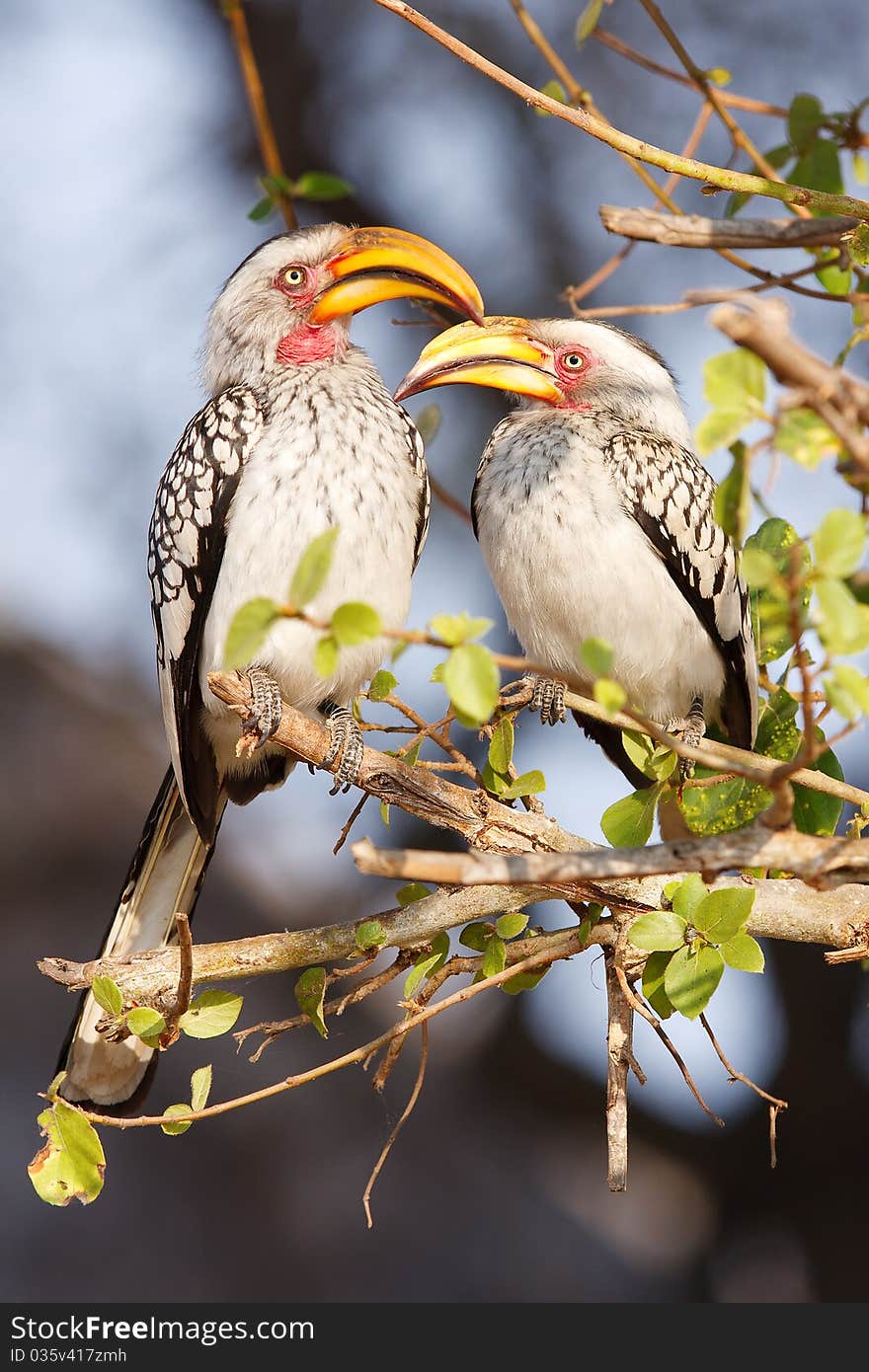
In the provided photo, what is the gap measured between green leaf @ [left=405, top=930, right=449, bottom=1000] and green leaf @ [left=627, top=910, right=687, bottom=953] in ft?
1.36

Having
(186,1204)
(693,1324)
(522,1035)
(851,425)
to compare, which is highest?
(522,1035)

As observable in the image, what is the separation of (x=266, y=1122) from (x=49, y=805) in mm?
1200

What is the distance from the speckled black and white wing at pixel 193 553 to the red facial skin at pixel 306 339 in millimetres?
140

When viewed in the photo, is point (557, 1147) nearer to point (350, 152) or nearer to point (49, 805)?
point (49, 805)

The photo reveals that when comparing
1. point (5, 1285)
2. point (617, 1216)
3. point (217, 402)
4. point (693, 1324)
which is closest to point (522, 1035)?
point (617, 1216)

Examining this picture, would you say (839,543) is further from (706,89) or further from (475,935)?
(706,89)

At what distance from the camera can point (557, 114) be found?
63.9 inches

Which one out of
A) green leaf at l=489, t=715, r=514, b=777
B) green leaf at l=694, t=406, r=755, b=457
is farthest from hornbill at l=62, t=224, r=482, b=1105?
green leaf at l=694, t=406, r=755, b=457

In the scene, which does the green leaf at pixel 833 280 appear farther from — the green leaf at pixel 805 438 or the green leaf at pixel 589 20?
the green leaf at pixel 805 438

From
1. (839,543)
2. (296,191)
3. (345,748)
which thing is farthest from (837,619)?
(296,191)

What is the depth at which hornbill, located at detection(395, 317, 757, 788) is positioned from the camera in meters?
2.60

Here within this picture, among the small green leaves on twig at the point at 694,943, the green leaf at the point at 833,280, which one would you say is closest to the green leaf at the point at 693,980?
the small green leaves on twig at the point at 694,943

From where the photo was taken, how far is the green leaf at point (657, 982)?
6.24 ft

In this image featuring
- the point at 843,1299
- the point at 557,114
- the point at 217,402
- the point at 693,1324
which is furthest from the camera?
the point at 843,1299
